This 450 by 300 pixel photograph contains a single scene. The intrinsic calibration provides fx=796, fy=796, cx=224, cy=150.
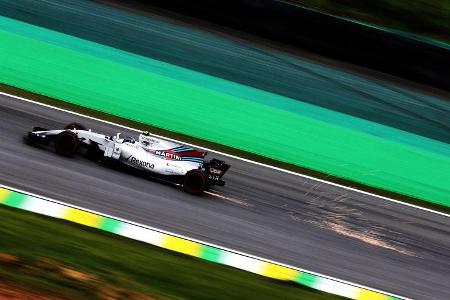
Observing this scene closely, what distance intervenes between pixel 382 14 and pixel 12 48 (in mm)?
9952

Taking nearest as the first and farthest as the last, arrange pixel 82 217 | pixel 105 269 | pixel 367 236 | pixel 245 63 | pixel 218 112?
pixel 105 269, pixel 82 217, pixel 367 236, pixel 218 112, pixel 245 63

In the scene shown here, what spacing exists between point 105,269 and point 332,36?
1276 centimetres

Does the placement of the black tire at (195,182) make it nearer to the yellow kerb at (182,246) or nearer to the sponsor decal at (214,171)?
the sponsor decal at (214,171)

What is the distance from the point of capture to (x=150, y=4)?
66.9 feet

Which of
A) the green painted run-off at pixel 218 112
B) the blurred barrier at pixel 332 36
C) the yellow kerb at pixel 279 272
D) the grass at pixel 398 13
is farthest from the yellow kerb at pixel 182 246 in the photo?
the grass at pixel 398 13

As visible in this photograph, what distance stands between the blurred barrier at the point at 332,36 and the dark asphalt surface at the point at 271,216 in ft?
22.1

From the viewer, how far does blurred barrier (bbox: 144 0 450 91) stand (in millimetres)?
19109

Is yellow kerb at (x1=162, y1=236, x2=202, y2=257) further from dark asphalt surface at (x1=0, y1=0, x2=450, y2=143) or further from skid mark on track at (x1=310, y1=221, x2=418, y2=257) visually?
dark asphalt surface at (x1=0, y1=0, x2=450, y2=143)

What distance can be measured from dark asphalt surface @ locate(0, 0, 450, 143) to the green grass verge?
9729 millimetres

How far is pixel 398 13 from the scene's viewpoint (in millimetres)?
21547

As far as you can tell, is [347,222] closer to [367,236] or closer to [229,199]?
[367,236]

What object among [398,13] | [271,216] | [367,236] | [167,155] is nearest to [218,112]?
[167,155]

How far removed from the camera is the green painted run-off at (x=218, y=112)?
49.9 ft

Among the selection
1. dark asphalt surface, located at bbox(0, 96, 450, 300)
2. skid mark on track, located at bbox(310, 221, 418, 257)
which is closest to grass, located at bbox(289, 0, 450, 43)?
dark asphalt surface, located at bbox(0, 96, 450, 300)
